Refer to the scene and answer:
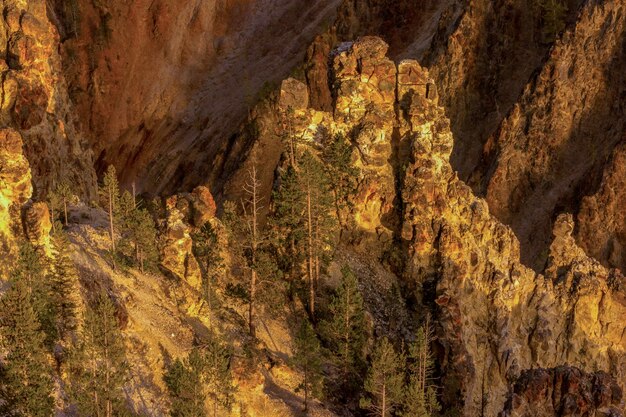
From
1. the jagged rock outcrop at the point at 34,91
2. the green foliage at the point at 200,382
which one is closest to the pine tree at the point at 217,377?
the green foliage at the point at 200,382

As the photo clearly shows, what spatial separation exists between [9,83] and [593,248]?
48447mm

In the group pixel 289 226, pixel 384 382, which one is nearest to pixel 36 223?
pixel 289 226

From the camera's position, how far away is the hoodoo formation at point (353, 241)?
62188 millimetres

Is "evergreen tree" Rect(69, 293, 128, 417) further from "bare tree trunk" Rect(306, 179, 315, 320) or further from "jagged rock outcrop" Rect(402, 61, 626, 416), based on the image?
"jagged rock outcrop" Rect(402, 61, 626, 416)

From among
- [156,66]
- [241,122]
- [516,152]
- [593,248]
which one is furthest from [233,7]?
[593,248]

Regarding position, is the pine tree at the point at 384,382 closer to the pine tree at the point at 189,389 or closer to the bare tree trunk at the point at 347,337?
the bare tree trunk at the point at 347,337

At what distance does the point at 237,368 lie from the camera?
218ft

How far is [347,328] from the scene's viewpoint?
70.9 metres

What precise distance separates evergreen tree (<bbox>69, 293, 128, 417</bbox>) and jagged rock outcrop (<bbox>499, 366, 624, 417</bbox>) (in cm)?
1856

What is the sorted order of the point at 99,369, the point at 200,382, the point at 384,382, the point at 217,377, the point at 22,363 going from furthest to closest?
the point at 384,382 → the point at 217,377 → the point at 200,382 → the point at 99,369 → the point at 22,363

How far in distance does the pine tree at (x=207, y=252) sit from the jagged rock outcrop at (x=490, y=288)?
13.7 metres

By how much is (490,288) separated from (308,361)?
52.3 ft

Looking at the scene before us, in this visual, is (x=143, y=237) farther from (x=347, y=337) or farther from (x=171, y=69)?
(x=171, y=69)

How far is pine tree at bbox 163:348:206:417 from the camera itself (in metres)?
60.3
